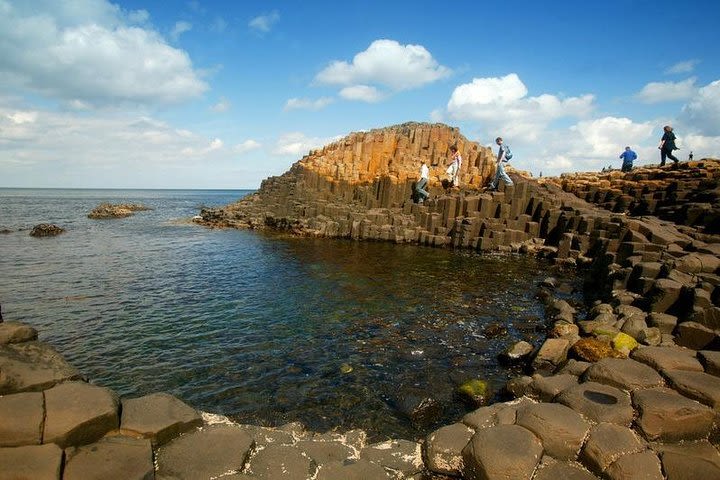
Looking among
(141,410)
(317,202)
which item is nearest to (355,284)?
(141,410)

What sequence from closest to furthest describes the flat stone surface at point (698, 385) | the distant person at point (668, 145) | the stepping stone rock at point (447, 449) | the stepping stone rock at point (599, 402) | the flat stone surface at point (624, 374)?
the stepping stone rock at point (447, 449)
the stepping stone rock at point (599, 402)
the flat stone surface at point (698, 385)
the flat stone surface at point (624, 374)
the distant person at point (668, 145)

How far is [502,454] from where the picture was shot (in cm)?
486

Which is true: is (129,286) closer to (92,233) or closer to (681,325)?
(681,325)

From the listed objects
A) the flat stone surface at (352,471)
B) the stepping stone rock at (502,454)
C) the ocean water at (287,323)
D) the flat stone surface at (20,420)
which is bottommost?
the ocean water at (287,323)

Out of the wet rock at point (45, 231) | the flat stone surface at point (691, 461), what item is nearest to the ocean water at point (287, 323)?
the flat stone surface at point (691, 461)

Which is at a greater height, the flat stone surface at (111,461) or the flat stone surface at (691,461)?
the flat stone surface at (691,461)

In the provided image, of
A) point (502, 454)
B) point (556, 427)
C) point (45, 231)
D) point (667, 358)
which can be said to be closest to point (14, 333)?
point (502, 454)

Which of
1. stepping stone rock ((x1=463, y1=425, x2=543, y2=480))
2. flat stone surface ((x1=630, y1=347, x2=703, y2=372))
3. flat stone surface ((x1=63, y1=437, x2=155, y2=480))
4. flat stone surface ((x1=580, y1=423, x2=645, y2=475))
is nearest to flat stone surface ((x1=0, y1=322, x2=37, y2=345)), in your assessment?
flat stone surface ((x1=63, y1=437, x2=155, y2=480))

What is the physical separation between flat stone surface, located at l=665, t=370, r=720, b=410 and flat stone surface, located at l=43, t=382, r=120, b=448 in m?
A: 7.87

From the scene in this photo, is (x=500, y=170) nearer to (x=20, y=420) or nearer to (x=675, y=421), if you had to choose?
(x=675, y=421)

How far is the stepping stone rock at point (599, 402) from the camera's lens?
17.9ft

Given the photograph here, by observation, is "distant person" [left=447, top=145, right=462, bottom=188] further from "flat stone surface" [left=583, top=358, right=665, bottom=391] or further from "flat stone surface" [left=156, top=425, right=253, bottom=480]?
"flat stone surface" [left=156, top=425, right=253, bottom=480]

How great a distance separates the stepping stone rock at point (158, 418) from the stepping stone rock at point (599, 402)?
17.6 ft

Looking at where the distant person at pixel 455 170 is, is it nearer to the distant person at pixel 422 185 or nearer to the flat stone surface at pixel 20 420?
the distant person at pixel 422 185
